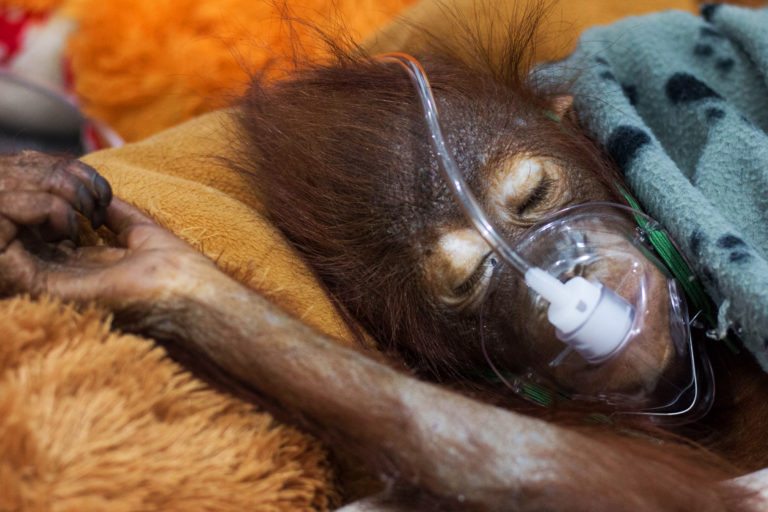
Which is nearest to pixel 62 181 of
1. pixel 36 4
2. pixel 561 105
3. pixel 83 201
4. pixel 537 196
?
pixel 83 201

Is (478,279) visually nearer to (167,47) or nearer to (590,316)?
(590,316)

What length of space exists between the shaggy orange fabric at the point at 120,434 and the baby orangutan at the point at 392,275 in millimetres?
40

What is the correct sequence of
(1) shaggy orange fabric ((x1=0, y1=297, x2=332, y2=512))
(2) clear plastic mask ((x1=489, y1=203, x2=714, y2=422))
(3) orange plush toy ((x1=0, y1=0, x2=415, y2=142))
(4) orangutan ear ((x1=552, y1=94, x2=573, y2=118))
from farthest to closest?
(3) orange plush toy ((x1=0, y1=0, x2=415, y2=142)) → (4) orangutan ear ((x1=552, y1=94, x2=573, y2=118)) → (2) clear plastic mask ((x1=489, y1=203, x2=714, y2=422)) → (1) shaggy orange fabric ((x1=0, y1=297, x2=332, y2=512))

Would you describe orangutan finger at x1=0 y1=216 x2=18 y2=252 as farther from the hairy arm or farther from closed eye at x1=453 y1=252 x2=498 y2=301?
closed eye at x1=453 y1=252 x2=498 y2=301

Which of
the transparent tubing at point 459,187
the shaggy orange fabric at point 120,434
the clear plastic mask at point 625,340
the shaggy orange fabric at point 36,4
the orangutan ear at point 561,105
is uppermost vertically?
the shaggy orange fabric at point 36,4

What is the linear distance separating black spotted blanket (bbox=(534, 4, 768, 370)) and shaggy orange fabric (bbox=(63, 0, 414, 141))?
22.8 inches

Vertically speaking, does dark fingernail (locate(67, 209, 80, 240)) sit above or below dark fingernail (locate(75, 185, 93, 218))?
below

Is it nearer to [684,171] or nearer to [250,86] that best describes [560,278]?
[684,171]

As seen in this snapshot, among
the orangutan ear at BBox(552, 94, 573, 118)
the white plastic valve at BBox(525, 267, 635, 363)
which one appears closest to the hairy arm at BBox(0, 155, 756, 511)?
the white plastic valve at BBox(525, 267, 635, 363)

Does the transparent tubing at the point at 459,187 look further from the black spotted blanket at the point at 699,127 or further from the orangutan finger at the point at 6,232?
the orangutan finger at the point at 6,232

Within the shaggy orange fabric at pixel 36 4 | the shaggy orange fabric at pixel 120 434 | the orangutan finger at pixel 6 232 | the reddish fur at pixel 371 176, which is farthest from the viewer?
the shaggy orange fabric at pixel 36 4

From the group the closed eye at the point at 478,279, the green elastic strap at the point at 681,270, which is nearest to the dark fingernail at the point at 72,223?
the closed eye at the point at 478,279

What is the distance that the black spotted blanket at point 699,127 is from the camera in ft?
2.65

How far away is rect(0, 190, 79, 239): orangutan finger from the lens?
0.67m
